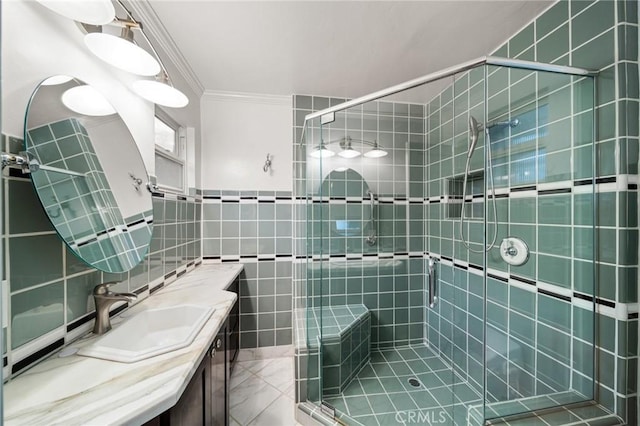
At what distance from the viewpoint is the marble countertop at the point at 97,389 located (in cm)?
69

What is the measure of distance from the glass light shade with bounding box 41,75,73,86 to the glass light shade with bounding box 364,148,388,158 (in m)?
1.77

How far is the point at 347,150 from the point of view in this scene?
2.09m

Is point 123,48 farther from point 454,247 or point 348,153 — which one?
point 454,247

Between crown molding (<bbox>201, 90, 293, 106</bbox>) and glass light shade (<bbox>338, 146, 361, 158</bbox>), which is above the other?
crown molding (<bbox>201, 90, 293, 106</bbox>)

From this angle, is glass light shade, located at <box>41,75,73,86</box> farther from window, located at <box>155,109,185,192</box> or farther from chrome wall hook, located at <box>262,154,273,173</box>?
chrome wall hook, located at <box>262,154,273,173</box>

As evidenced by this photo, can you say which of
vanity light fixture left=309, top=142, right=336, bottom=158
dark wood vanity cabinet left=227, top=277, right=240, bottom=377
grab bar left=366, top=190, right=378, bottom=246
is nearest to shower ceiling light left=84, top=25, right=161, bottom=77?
vanity light fixture left=309, top=142, right=336, bottom=158

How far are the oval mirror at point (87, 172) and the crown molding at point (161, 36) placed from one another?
63cm

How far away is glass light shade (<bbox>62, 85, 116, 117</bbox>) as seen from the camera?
3.18ft

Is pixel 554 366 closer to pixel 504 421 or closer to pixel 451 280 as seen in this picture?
pixel 504 421

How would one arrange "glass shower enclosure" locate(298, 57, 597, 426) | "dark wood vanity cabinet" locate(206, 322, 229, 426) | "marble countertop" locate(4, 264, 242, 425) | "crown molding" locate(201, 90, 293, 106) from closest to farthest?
"marble countertop" locate(4, 264, 242, 425), "dark wood vanity cabinet" locate(206, 322, 229, 426), "glass shower enclosure" locate(298, 57, 597, 426), "crown molding" locate(201, 90, 293, 106)

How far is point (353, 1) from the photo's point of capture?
133cm

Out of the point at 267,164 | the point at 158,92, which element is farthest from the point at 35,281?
the point at 267,164

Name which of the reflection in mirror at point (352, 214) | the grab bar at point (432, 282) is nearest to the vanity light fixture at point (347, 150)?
the reflection in mirror at point (352, 214)

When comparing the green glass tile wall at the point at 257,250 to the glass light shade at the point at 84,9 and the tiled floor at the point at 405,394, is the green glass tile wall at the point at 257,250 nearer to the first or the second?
the tiled floor at the point at 405,394
